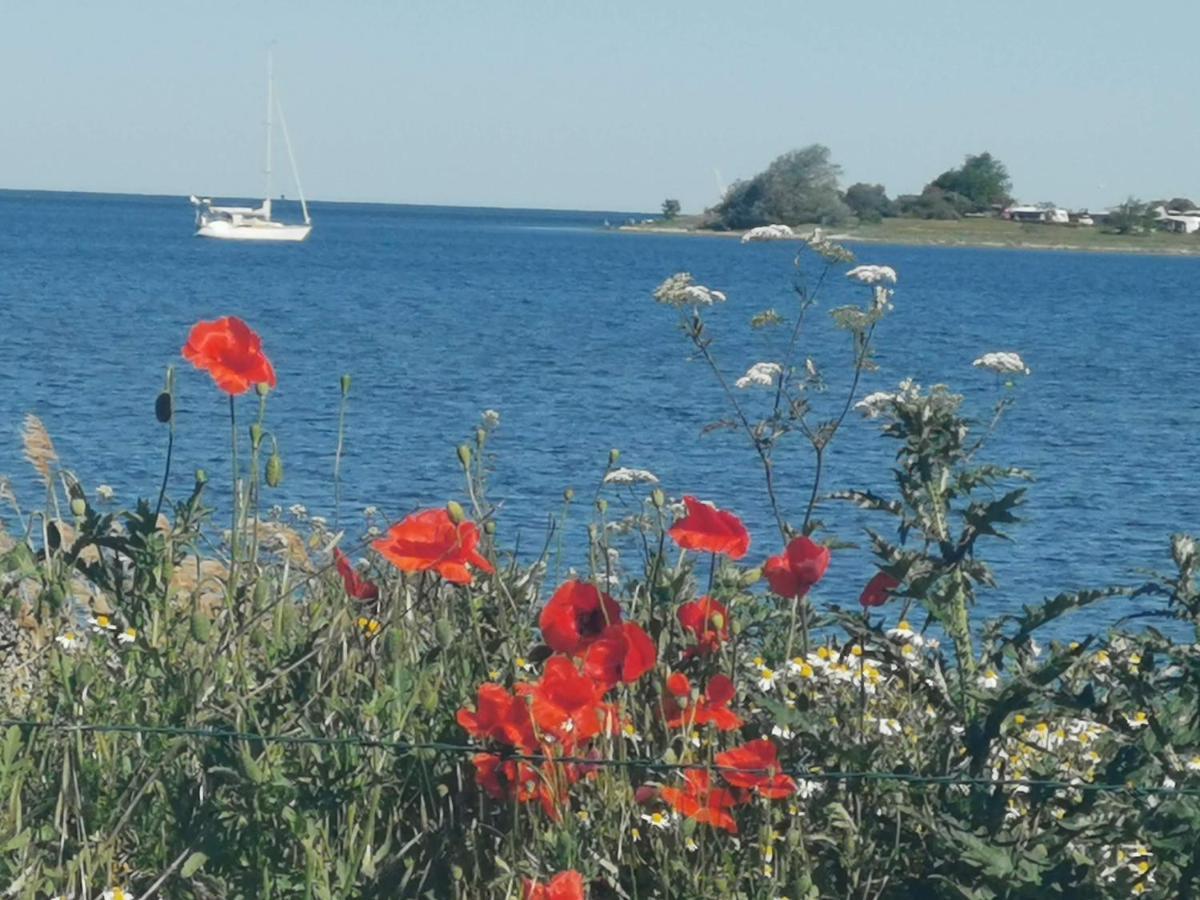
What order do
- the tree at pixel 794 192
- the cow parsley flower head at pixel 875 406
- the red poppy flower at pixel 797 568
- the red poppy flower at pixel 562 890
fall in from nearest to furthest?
the red poppy flower at pixel 562 890
the red poppy flower at pixel 797 568
the cow parsley flower head at pixel 875 406
the tree at pixel 794 192

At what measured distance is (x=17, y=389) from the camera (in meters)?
24.0

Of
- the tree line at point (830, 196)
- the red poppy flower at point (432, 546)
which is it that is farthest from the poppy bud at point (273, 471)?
the tree line at point (830, 196)

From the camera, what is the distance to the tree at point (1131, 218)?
142m

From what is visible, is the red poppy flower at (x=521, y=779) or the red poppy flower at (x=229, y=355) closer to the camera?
the red poppy flower at (x=521, y=779)

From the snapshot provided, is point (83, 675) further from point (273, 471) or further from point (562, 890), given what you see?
point (562, 890)

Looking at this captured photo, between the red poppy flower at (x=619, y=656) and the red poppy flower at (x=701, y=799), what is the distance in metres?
0.19

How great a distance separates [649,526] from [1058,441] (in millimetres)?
18815

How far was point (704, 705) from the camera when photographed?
11.3 feet

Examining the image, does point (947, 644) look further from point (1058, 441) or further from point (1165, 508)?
point (1058, 441)

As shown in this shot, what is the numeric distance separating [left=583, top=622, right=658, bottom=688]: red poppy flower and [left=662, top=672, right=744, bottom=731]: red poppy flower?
0.33 feet

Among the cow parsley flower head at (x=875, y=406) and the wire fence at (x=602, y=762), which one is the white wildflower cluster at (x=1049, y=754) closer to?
the wire fence at (x=602, y=762)

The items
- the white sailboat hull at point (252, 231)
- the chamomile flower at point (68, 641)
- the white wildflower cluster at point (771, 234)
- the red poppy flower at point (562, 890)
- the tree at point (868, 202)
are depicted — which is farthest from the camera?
the tree at point (868, 202)

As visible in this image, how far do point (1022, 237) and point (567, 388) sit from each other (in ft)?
379

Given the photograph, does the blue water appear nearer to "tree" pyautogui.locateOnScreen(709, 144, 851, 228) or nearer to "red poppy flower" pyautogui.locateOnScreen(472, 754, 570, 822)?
"red poppy flower" pyautogui.locateOnScreen(472, 754, 570, 822)
